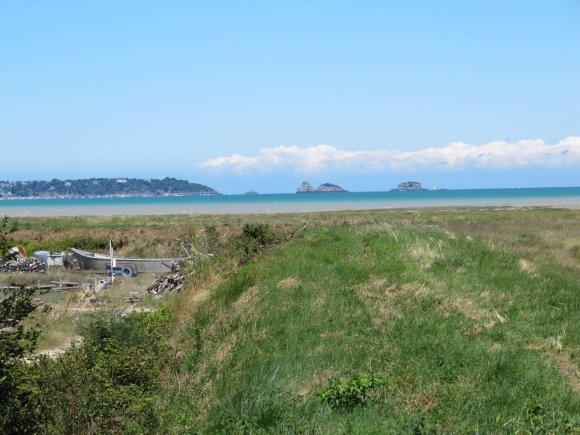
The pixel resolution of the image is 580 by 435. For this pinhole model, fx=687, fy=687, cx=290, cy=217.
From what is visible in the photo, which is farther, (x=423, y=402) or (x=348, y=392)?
(x=423, y=402)

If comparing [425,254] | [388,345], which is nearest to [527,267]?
[425,254]

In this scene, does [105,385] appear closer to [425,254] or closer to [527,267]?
[425,254]

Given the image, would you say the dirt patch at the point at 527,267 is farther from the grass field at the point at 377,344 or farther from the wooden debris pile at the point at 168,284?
the wooden debris pile at the point at 168,284

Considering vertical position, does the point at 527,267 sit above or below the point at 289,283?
above

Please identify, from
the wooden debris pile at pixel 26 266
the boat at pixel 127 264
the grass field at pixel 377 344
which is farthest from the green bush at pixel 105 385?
the wooden debris pile at pixel 26 266

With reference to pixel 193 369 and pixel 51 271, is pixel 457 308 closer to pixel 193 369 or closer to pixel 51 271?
pixel 193 369

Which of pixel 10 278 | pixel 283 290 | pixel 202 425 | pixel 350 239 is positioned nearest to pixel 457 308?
pixel 283 290

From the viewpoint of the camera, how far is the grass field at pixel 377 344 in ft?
22.6

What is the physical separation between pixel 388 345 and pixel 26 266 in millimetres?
31156

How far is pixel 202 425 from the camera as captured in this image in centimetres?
748

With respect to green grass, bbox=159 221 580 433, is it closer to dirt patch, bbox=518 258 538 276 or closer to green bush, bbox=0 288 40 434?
dirt patch, bbox=518 258 538 276

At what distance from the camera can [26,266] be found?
36438mm

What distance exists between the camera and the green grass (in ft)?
22.5

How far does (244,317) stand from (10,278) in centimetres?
2385
